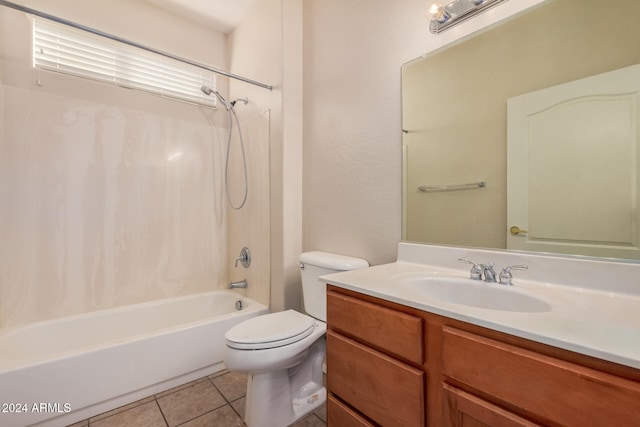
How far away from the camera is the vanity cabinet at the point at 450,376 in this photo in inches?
20.5

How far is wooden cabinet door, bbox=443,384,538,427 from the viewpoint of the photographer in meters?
0.62

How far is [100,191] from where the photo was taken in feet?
6.53

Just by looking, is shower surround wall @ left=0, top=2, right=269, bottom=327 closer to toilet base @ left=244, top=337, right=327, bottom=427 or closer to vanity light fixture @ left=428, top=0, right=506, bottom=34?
toilet base @ left=244, top=337, right=327, bottom=427

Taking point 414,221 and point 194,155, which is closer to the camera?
point 414,221

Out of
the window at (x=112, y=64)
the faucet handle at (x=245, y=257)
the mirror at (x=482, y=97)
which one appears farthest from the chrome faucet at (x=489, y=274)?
the window at (x=112, y=64)

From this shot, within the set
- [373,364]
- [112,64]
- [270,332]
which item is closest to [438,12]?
[373,364]

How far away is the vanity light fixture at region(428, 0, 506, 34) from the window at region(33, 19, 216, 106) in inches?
77.4

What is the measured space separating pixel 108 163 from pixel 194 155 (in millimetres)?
610

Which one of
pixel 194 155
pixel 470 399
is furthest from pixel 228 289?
pixel 470 399

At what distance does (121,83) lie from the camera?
208 cm

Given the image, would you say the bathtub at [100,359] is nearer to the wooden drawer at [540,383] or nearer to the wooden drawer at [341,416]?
the wooden drawer at [341,416]

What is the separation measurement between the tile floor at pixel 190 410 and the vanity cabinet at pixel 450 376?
2.15 ft

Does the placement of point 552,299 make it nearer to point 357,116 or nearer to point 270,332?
point 270,332

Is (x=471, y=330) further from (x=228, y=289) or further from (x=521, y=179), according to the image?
(x=228, y=289)
